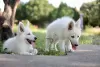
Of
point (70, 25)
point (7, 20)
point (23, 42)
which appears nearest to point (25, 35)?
point (23, 42)

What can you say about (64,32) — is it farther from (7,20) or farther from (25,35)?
(7,20)

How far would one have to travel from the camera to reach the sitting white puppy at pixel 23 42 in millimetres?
9516

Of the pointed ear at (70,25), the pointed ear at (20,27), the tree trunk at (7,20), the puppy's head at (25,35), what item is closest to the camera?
the pointed ear at (20,27)

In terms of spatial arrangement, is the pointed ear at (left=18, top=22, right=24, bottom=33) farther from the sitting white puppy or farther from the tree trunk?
Answer: the tree trunk

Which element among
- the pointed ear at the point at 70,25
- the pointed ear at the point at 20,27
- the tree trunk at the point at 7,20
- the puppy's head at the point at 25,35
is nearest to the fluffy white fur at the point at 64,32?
the pointed ear at the point at 70,25

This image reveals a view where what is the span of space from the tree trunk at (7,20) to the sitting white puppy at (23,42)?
389 cm

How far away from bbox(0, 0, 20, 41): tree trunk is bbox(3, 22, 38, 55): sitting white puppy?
12.8 ft

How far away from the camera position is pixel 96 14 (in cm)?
3350

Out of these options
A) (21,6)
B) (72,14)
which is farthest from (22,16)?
(72,14)

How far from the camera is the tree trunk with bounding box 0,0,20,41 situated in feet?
45.0

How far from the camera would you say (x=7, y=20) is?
15.2 m

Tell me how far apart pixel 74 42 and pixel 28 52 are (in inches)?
57.8

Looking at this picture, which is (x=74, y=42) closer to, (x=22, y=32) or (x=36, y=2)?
(x=22, y=32)

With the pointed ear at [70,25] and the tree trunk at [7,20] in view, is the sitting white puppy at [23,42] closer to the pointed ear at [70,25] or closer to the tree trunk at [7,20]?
the pointed ear at [70,25]
